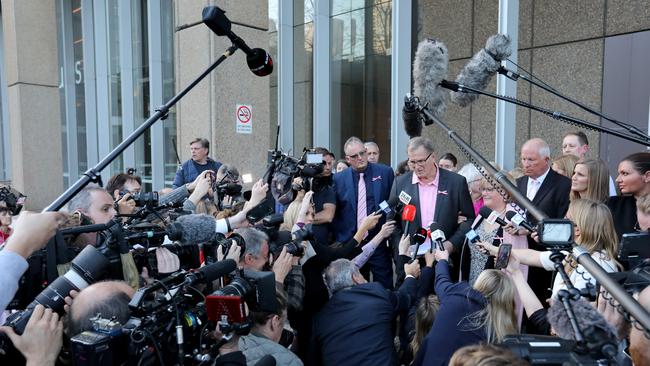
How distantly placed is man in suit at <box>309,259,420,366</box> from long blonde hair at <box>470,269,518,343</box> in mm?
522

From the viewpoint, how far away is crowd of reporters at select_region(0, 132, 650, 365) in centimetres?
182

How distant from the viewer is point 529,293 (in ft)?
8.73

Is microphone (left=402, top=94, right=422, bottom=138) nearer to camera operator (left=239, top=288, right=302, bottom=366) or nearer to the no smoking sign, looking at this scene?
camera operator (left=239, top=288, right=302, bottom=366)

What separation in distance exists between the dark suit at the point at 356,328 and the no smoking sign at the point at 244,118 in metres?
4.06

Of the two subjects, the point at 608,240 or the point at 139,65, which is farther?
the point at 139,65

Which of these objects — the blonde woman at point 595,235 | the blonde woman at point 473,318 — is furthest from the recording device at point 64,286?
the blonde woman at point 595,235

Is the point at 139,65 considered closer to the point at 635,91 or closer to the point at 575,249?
the point at 635,91

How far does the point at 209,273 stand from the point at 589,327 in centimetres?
129

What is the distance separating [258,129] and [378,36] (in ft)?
12.4

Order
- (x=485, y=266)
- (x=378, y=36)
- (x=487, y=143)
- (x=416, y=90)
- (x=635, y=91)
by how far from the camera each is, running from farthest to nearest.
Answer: (x=378, y=36) → (x=487, y=143) → (x=635, y=91) → (x=485, y=266) → (x=416, y=90)

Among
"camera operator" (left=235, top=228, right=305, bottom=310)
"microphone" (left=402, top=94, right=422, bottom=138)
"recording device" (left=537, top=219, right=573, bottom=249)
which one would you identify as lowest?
"camera operator" (left=235, top=228, right=305, bottom=310)

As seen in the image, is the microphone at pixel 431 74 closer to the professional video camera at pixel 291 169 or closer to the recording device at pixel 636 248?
the professional video camera at pixel 291 169

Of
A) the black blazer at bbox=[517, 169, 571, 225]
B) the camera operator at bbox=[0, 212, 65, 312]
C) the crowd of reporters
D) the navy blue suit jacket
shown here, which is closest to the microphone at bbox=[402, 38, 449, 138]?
the crowd of reporters

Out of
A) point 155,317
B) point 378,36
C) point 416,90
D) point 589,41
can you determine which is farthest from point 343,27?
point 155,317
